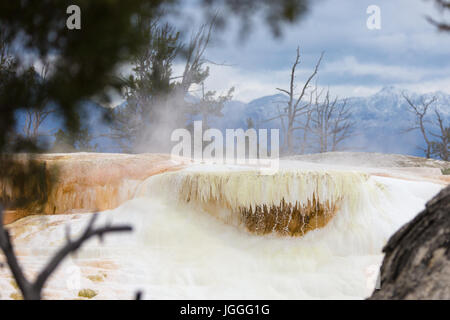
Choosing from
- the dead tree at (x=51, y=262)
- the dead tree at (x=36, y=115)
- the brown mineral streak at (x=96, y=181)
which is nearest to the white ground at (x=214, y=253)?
the brown mineral streak at (x=96, y=181)

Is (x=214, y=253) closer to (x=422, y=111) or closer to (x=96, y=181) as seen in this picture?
(x=96, y=181)

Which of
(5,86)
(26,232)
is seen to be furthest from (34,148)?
(26,232)

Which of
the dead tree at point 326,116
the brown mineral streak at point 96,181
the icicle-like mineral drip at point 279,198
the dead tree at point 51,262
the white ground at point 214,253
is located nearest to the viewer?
the dead tree at point 51,262

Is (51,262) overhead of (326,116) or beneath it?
beneath

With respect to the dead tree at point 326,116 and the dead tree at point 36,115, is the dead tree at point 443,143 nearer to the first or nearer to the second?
the dead tree at point 326,116

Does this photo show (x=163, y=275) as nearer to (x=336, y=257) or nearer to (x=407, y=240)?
(x=336, y=257)

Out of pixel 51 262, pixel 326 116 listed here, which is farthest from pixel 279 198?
pixel 326 116
